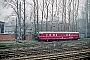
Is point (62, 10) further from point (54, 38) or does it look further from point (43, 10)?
point (54, 38)

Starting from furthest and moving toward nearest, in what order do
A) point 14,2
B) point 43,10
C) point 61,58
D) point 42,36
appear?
point 43,10 → point 14,2 → point 42,36 → point 61,58

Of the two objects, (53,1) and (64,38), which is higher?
(53,1)

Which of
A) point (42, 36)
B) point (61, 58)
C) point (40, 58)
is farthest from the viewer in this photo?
point (42, 36)

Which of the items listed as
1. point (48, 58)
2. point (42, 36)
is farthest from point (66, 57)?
point (42, 36)

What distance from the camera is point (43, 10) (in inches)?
1646

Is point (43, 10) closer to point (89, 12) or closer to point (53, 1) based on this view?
point (53, 1)

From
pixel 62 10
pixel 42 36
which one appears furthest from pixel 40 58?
pixel 62 10

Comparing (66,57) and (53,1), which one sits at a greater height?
(53,1)

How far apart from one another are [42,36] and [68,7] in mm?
17400

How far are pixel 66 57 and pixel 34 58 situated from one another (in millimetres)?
3037

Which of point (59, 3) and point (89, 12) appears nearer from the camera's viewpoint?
point (59, 3)

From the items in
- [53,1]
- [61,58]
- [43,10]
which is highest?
[53,1]

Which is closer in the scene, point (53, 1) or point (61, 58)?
point (61, 58)

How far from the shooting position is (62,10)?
4722cm
